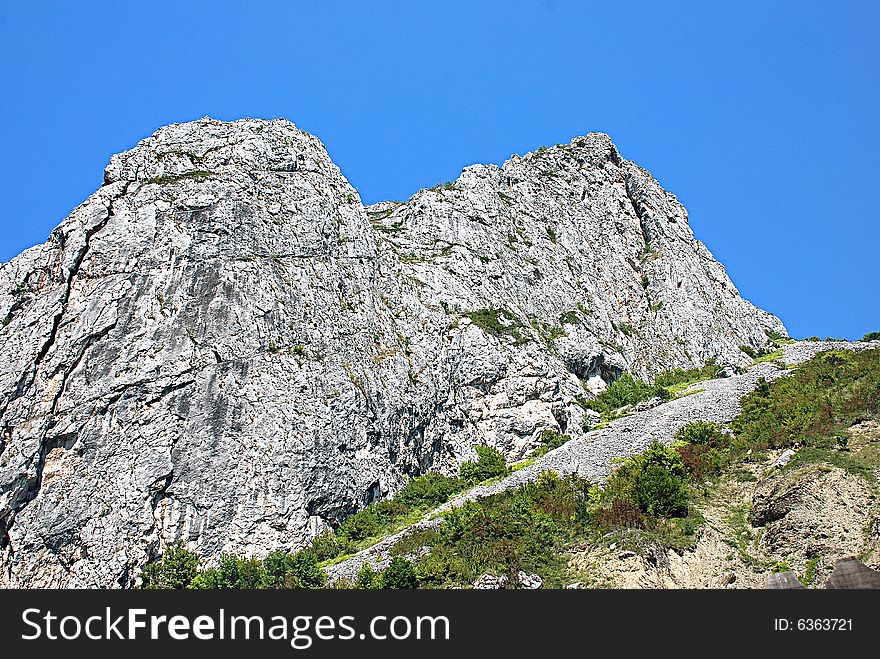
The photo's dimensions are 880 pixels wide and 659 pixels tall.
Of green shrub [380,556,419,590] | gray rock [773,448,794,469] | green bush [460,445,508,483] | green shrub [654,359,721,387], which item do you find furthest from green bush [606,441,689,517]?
green shrub [654,359,721,387]

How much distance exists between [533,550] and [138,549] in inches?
1026

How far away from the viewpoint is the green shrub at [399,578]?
29484 mm

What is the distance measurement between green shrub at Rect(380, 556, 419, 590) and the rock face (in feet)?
60.3

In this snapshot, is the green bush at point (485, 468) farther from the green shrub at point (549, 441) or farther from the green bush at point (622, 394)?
the green bush at point (622, 394)

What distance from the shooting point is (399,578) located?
97.0ft

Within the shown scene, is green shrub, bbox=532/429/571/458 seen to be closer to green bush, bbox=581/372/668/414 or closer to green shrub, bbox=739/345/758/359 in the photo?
green bush, bbox=581/372/668/414

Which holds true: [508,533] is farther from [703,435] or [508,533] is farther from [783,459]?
[703,435]

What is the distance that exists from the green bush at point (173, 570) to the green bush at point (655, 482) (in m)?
25.5

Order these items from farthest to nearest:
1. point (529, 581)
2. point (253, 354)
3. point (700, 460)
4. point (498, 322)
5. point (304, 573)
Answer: point (498, 322) < point (253, 354) < point (304, 573) < point (700, 460) < point (529, 581)

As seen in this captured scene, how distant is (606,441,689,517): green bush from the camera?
33094mm

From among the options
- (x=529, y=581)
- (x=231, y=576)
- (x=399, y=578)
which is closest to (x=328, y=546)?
(x=231, y=576)

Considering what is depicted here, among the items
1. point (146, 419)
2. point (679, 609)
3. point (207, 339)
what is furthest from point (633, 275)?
point (679, 609)

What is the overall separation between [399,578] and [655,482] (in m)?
13.7

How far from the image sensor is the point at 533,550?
31641mm
